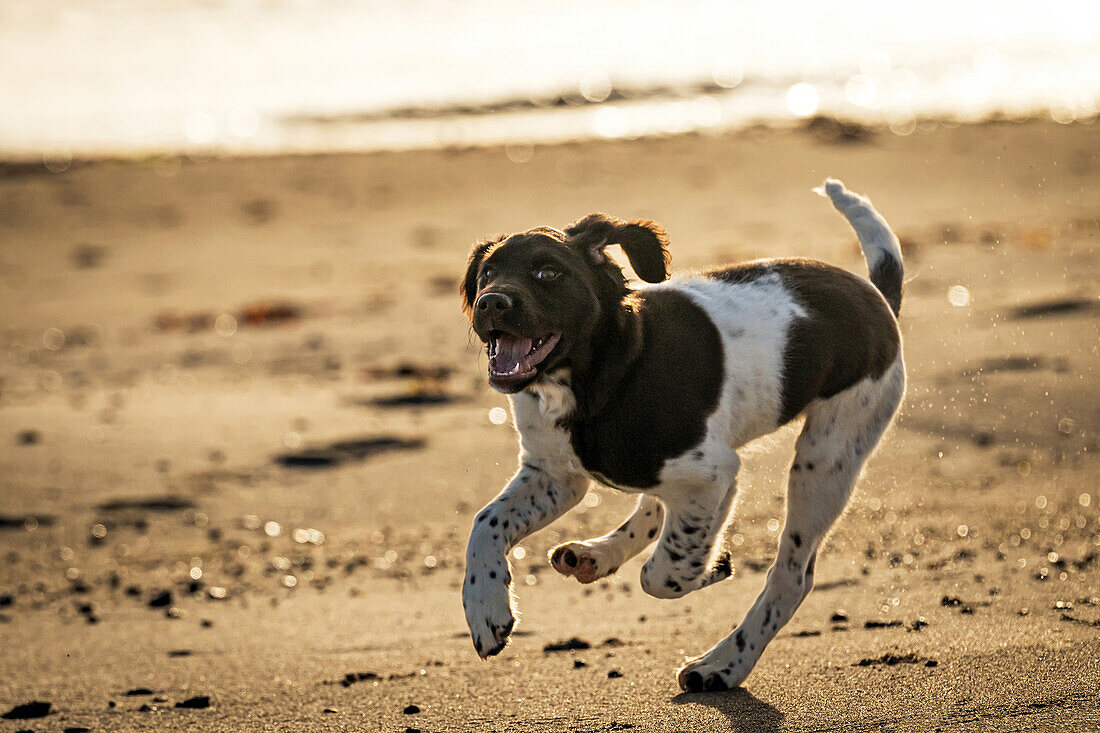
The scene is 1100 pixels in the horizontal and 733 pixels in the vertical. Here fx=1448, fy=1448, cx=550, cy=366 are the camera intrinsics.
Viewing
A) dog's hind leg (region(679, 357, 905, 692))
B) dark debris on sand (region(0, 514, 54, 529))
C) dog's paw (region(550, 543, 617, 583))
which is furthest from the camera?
dark debris on sand (region(0, 514, 54, 529))

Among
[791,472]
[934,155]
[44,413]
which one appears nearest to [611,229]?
[791,472]

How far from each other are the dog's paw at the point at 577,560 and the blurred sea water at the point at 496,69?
1374 cm

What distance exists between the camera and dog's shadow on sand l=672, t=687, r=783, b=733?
4.04 meters

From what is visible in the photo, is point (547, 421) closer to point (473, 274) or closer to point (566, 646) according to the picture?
point (473, 274)

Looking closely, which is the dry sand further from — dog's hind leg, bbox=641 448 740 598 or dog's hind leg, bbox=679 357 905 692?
dog's hind leg, bbox=641 448 740 598

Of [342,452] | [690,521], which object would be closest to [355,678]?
[690,521]

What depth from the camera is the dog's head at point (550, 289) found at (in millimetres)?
3955

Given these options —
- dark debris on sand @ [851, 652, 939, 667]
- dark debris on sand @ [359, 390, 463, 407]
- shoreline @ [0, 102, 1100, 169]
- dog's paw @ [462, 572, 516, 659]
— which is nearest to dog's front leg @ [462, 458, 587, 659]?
dog's paw @ [462, 572, 516, 659]

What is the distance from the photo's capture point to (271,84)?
2392 centimetres

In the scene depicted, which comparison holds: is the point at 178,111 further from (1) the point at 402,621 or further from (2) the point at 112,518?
(1) the point at 402,621

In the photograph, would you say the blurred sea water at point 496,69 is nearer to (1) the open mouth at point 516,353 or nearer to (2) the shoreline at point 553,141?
(2) the shoreline at point 553,141

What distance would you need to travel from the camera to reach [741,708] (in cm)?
421

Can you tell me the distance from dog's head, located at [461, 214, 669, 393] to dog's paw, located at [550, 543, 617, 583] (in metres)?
0.64

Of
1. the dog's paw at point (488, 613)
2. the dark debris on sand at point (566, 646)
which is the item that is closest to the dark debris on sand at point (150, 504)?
the dark debris on sand at point (566, 646)
